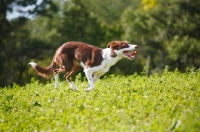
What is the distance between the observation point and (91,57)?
12586 mm

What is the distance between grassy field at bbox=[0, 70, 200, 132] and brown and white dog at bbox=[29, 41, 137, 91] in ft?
2.54

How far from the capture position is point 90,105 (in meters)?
9.80

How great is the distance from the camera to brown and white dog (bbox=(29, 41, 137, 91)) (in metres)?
12.3

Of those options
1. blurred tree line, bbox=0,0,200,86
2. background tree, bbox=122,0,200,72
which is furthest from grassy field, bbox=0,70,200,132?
background tree, bbox=122,0,200,72

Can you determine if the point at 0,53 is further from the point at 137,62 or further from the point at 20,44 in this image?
the point at 137,62

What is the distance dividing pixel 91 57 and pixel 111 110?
12.2ft

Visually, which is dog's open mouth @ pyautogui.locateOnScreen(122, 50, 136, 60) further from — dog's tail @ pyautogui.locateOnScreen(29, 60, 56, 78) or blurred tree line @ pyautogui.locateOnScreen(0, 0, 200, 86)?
blurred tree line @ pyautogui.locateOnScreen(0, 0, 200, 86)

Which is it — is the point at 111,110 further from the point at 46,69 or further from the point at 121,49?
the point at 46,69

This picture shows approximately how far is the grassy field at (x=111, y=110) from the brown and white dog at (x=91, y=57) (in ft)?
2.54

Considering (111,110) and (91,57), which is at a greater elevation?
(91,57)

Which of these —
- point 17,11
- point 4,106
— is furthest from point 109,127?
point 17,11

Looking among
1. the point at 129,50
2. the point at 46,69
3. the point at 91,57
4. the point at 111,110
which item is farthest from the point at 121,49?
the point at 111,110

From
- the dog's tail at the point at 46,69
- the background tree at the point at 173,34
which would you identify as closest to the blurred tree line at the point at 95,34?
the background tree at the point at 173,34

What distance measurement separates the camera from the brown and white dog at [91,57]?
12.3m
